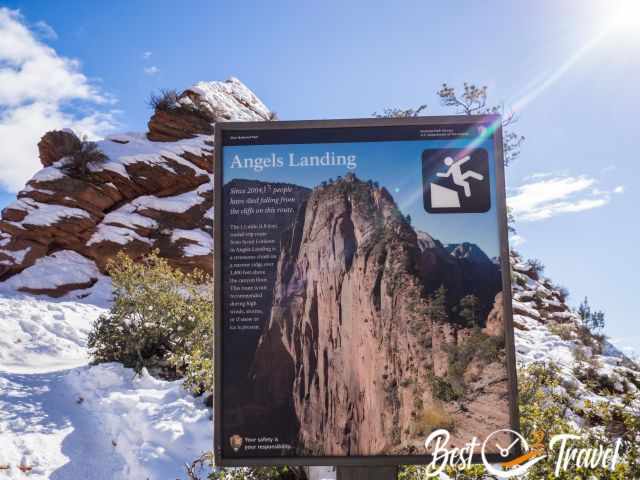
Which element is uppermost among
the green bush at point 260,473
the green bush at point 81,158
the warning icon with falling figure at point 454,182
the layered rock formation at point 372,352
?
the green bush at point 81,158

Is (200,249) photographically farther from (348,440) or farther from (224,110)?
(348,440)

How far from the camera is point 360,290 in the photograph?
3080 mm

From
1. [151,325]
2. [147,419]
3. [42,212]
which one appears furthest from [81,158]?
[147,419]

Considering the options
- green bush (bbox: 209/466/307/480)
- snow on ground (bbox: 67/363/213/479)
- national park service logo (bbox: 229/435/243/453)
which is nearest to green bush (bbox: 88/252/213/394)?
snow on ground (bbox: 67/363/213/479)

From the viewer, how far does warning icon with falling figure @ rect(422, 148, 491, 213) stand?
3113mm

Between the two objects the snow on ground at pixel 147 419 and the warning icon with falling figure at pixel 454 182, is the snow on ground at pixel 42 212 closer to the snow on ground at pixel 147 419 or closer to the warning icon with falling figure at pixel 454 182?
the snow on ground at pixel 147 419

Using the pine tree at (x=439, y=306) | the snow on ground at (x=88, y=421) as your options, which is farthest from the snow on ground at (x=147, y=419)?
the pine tree at (x=439, y=306)

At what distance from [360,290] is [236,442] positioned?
121 centimetres

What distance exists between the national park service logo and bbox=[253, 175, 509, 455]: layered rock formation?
288 mm

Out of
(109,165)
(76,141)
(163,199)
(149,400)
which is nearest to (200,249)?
(163,199)

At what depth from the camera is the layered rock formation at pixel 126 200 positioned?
20.5 meters

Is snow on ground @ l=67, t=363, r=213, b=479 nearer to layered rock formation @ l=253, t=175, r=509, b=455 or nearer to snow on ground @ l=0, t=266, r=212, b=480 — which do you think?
snow on ground @ l=0, t=266, r=212, b=480

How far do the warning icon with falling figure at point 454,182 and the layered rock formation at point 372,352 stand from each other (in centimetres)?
26

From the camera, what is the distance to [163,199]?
2222 centimetres
